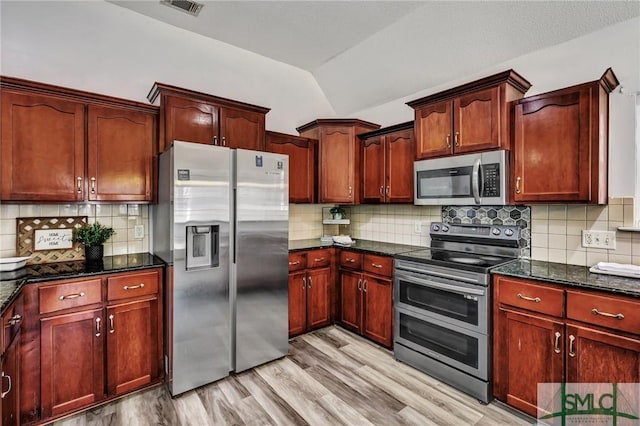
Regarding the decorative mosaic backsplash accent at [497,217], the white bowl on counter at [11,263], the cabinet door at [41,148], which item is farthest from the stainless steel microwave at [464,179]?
the white bowl on counter at [11,263]

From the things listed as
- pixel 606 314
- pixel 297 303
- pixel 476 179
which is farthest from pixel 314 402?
pixel 476 179

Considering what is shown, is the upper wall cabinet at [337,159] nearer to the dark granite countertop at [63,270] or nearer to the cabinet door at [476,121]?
the cabinet door at [476,121]

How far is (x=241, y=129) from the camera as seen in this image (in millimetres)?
2967

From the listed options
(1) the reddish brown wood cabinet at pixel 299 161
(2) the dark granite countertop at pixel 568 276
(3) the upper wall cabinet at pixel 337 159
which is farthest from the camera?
(3) the upper wall cabinet at pixel 337 159

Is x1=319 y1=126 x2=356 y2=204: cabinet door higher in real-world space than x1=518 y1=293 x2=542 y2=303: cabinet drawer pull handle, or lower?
higher

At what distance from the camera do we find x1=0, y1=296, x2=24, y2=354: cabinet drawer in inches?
59.4

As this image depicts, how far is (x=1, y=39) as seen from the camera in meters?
2.12

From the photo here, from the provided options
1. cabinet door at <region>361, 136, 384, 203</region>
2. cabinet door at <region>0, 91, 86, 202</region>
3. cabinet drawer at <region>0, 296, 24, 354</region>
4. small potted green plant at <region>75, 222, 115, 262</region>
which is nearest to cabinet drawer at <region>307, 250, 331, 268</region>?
cabinet door at <region>361, 136, 384, 203</region>

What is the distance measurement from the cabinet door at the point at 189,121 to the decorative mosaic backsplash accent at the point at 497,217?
7.83 feet

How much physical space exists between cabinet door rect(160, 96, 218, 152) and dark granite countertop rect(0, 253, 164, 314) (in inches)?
37.8

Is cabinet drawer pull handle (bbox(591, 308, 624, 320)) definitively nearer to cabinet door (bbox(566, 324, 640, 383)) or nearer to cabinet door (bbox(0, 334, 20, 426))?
cabinet door (bbox(566, 324, 640, 383))

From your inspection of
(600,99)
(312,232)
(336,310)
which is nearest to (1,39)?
(312,232)

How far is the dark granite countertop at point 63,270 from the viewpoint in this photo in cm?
174

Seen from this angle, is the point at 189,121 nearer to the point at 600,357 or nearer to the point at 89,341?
the point at 89,341
